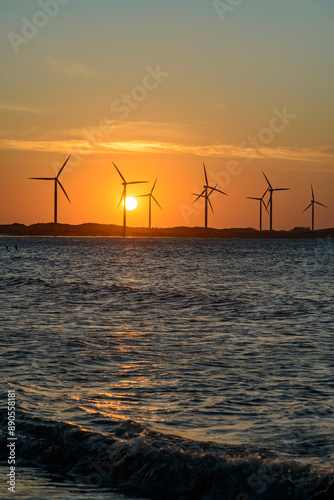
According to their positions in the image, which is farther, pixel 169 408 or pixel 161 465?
pixel 169 408

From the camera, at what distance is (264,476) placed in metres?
11.1

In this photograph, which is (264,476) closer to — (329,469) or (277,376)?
(329,469)

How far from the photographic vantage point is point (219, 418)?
14008 mm

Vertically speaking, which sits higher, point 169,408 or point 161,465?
point 169,408

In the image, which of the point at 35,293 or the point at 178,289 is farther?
the point at 178,289

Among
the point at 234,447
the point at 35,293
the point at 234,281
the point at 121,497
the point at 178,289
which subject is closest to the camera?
the point at 121,497

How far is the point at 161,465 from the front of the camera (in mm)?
11812

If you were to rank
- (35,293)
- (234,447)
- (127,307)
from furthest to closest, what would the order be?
(35,293), (127,307), (234,447)

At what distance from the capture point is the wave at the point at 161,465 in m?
10.9

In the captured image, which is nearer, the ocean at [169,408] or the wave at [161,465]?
the wave at [161,465]

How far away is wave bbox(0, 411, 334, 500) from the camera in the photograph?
35.8 feet

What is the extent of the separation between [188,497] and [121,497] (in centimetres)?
114

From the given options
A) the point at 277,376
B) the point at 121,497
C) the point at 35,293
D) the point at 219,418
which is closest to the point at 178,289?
the point at 35,293

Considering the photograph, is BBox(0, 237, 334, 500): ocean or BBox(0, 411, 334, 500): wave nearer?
BBox(0, 411, 334, 500): wave
